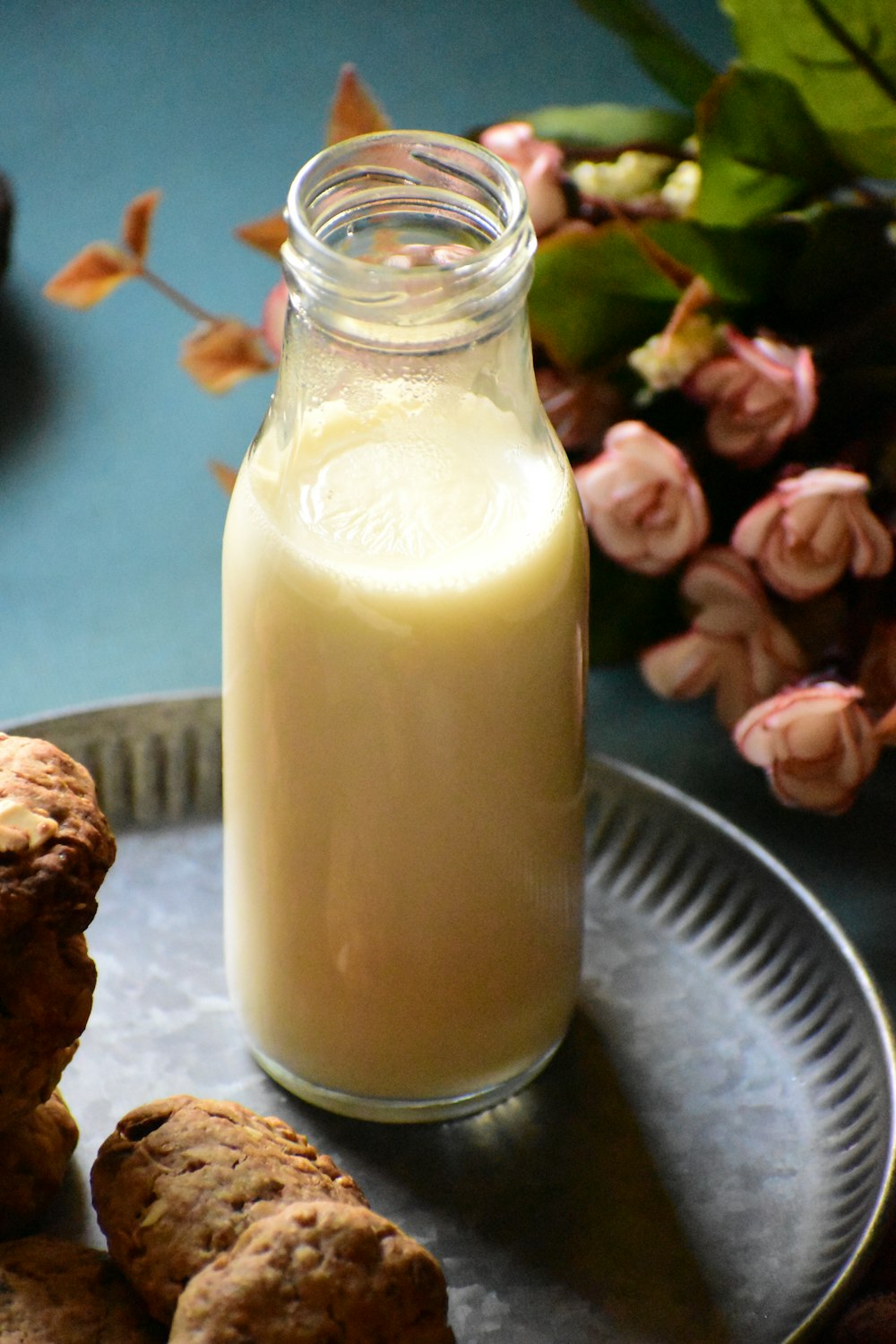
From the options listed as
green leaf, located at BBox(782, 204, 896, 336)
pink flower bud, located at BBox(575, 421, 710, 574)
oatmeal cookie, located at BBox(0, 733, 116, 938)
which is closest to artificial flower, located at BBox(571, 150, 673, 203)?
green leaf, located at BBox(782, 204, 896, 336)

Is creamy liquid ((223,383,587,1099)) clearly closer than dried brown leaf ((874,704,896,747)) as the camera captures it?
Yes

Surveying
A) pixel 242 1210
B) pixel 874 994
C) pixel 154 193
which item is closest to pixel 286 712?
pixel 242 1210

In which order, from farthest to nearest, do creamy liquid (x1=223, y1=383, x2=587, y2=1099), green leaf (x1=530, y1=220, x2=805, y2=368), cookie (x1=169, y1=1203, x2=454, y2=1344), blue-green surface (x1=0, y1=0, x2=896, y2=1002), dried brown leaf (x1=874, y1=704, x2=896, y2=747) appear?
blue-green surface (x1=0, y1=0, x2=896, y2=1002), green leaf (x1=530, y1=220, x2=805, y2=368), dried brown leaf (x1=874, y1=704, x2=896, y2=747), creamy liquid (x1=223, y1=383, x2=587, y2=1099), cookie (x1=169, y1=1203, x2=454, y2=1344)

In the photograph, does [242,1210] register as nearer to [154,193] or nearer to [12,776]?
[12,776]

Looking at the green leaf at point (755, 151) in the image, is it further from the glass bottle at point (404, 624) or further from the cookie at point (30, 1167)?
the cookie at point (30, 1167)

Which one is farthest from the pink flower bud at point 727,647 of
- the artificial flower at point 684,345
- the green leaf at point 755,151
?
the green leaf at point 755,151

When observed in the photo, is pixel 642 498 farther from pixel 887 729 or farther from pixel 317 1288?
pixel 317 1288

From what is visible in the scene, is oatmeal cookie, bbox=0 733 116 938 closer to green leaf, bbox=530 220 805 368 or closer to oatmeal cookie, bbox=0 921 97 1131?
oatmeal cookie, bbox=0 921 97 1131
